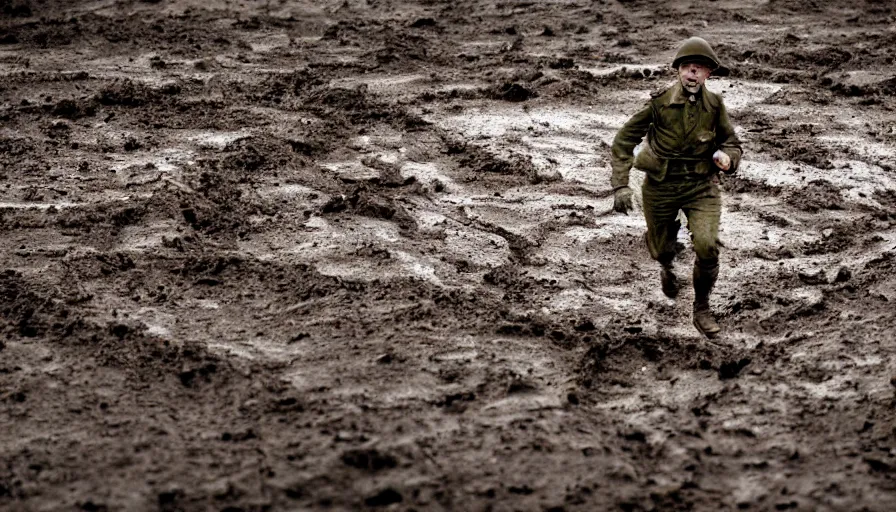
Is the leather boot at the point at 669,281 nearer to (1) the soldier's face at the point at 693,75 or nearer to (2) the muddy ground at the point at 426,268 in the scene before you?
(2) the muddy ground at the point at 426,268

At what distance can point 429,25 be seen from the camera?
9953 mm

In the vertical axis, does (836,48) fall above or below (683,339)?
above

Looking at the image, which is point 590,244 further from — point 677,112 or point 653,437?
point 653,437

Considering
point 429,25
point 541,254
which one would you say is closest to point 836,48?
point 429,25

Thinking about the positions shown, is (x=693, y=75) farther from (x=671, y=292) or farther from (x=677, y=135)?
(x=671, y=292)

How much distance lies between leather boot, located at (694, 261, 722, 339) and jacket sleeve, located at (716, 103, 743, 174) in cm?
50

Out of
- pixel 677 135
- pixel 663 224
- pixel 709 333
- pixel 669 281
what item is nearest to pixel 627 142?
pixel 677 135

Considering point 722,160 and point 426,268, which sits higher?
point 722,160

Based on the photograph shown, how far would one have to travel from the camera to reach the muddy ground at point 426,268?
425 cm

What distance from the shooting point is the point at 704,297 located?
5.51 meters

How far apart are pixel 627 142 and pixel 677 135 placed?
0.90ft

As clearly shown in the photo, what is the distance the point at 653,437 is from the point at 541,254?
202 cm

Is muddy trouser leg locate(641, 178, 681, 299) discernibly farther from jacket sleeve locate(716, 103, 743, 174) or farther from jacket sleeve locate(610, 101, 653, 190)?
jacket sleeve locate(716, 103, 743, 174)

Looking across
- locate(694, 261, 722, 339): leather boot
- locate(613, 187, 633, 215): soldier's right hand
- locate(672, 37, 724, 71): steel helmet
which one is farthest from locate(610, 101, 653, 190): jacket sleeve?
locate(694, 261, 722, 339): leather boot
